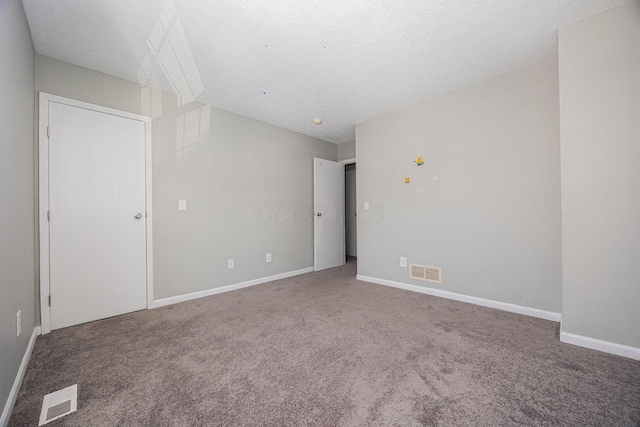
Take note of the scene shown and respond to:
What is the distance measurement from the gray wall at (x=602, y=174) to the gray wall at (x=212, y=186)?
3.16m

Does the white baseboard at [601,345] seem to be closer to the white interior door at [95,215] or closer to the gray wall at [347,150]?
the gray wall at [347,150]

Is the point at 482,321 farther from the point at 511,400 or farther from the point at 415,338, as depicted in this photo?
the point at 511,400

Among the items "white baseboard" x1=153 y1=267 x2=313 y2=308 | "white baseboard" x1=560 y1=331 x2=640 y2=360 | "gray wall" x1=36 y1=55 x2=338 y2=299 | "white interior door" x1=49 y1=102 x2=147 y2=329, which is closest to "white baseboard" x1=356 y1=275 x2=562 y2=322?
"white baseboard" x1=560 y1=331 x2=640 y2=360

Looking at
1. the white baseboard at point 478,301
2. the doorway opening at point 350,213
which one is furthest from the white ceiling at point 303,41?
the doorway opening at point 350,213

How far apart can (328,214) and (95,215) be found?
314cm

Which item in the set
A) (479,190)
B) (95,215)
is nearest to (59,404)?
(95,215)

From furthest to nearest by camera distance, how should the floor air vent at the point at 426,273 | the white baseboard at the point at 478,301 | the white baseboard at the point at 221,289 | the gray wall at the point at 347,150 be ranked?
the gray wall at the point at 347,150
the floor air vent at the point at 426,273
the white baseboard at the point at 221,289
the white baseboard at the point at 478,301

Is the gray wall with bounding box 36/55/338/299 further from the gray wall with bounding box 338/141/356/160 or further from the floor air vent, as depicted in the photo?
the floor air vent

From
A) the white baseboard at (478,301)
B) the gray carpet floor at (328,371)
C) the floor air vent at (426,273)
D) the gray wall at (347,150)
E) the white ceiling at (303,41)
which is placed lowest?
the gray carpet floor at (328,371)

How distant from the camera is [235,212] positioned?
3412 mm

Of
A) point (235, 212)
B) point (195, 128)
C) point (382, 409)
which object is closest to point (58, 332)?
point (235, 212)

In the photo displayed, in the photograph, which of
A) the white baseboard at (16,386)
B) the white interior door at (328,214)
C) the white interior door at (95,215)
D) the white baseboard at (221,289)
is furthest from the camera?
the white interior door at (328,214)

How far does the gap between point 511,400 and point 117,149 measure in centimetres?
357

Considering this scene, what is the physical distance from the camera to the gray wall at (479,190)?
2328mm
